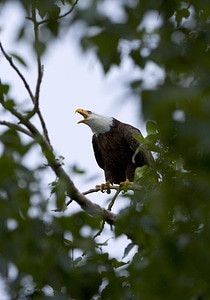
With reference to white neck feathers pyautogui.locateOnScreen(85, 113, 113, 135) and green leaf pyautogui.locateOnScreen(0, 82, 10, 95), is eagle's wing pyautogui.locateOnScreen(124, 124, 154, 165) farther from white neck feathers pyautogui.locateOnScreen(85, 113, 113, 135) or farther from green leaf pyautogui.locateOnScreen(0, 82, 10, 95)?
green leaf pyautogui.locateOnScreen(0, 82, 10, 95)

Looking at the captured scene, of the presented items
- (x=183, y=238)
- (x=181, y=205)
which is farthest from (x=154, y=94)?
(x=183, y=238)

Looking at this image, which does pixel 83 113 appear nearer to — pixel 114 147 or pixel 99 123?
pixel 99 123

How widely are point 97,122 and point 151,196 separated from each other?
685 cm

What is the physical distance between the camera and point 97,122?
28.2ft

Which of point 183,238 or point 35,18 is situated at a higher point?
point 35,18

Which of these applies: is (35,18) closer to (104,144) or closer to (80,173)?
(80,173)

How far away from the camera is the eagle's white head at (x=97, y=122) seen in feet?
28.0

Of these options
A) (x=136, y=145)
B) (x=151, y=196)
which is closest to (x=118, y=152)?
(x=136, y=145)

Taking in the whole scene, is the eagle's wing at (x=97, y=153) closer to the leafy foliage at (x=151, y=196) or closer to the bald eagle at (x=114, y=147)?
the bald eagle at (x=114, y=147)

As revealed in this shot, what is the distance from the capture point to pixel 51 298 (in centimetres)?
183

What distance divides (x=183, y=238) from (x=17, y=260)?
0.43m

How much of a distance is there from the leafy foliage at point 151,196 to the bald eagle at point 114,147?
606 cm

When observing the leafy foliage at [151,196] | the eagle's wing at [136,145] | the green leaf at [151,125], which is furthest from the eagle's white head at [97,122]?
the leafy foliage at [151,196]

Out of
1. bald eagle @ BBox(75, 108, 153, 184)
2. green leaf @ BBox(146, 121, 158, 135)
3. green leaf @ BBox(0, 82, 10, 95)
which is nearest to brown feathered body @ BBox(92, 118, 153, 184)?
bald eagle @ BBox(75, 108, 153, 184)
